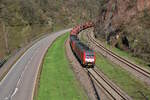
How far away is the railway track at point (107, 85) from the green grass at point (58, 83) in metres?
2.74

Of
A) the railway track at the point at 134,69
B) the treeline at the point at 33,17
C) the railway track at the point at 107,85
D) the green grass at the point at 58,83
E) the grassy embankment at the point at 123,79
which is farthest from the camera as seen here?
the treeline at the point at 33,17

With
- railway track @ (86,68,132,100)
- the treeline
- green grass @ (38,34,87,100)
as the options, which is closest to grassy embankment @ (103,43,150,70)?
railway track @ (86,68,132,100)

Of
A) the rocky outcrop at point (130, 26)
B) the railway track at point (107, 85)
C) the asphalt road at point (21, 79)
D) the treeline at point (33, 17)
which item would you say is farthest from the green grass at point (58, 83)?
the treeline at point (33, 17)

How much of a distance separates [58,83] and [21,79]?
6.39m

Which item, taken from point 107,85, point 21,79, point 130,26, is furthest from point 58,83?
point 130,26

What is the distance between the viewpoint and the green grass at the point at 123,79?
90.4 feet

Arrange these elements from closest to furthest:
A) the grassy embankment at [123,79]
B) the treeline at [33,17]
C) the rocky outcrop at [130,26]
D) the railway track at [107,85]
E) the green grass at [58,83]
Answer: the railway track at [107,85]
the grassy embankment at [123,79]
the green grass at [58,83]
the rocky outcrop at [130,26]
the treeline at [33,17]

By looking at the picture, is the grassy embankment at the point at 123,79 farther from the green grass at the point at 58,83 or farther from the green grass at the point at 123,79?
the green grass at the point at 58,83

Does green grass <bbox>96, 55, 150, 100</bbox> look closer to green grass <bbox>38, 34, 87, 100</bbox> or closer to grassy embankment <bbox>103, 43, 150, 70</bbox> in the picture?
grassy embankment <bbox>103, 43, 150, 70</bbox>

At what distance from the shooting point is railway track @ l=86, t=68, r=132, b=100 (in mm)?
26219

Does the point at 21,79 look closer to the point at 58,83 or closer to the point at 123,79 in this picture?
the point at 58,83

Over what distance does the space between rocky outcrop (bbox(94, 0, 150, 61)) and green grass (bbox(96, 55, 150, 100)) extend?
677 centimetres

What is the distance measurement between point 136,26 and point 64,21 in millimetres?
82595

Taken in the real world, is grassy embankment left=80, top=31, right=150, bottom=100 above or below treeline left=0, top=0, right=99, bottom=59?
below
